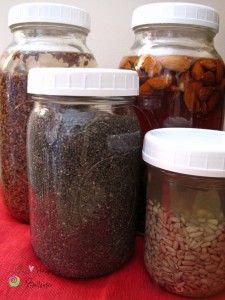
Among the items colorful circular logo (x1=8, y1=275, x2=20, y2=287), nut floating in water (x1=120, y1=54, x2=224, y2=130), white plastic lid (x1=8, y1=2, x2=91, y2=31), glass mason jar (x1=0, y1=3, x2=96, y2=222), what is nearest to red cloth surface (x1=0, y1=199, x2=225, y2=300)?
colorful circular logo (x1=8, y1=275, x2=20, y2=287)

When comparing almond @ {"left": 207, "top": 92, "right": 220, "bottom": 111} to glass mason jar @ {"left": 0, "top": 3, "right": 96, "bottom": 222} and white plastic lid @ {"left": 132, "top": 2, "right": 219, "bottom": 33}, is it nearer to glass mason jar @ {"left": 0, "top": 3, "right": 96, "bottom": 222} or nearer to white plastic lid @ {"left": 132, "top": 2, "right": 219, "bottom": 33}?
white plastic lid @ {"left": 132, "top": 2, "right": 219, "bottom": 33}

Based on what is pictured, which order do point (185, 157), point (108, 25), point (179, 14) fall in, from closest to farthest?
point (185, 157)
point (179, 14)
point (108, 25)

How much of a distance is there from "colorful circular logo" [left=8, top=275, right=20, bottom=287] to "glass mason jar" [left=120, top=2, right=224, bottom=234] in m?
0.24

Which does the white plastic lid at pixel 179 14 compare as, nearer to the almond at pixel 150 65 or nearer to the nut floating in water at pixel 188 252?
the almond at pixel 150 65

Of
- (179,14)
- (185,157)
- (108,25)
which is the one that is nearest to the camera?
(185,157)

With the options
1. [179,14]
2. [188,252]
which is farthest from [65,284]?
[179,14]

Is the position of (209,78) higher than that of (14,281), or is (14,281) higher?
(209,78)

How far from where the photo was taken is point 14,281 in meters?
0.45

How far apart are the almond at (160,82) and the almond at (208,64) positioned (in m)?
0.06

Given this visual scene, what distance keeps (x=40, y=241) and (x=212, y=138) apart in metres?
0.29

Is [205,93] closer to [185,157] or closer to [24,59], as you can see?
[185,157]

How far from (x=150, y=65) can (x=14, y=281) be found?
0.37 meters

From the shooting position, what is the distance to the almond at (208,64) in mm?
526

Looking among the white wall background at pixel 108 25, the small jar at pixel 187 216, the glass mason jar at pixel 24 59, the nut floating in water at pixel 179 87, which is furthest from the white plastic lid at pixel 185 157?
the white wall background at pixel 108 25
